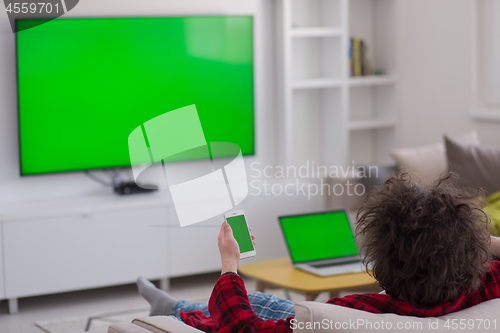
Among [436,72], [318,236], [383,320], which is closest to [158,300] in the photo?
[318,236]

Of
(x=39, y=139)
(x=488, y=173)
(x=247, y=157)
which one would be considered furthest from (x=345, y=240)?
(x=39, y=139)

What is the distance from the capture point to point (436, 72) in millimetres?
4355

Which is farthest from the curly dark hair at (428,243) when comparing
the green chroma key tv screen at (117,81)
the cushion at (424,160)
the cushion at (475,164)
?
the green chroma key tv screen at (117,81)

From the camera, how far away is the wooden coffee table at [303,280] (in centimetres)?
237

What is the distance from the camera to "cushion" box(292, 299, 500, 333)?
104cm

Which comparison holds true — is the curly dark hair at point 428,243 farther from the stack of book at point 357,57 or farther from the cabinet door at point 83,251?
the stack of book at point 357,57

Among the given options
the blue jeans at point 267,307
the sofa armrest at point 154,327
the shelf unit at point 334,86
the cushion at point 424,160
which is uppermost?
the shelf unit at point 334,86

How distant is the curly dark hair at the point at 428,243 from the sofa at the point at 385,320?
1.9 inches

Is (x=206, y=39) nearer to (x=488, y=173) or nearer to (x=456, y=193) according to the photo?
(x=488, y=173)

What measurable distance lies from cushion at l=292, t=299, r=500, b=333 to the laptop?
150 cm

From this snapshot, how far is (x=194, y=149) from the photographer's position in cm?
188

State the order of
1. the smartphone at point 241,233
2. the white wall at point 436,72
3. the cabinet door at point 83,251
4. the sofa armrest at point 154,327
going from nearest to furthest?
the sofa armrest at point 154,327 → the smartphone at point 241,233 → the cabinet door at point 83,251 → the white wall at point 436,72

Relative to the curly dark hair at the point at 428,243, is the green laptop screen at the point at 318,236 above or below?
below

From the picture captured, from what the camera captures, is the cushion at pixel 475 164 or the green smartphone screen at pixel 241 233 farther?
the cushion at pixel 475 164
